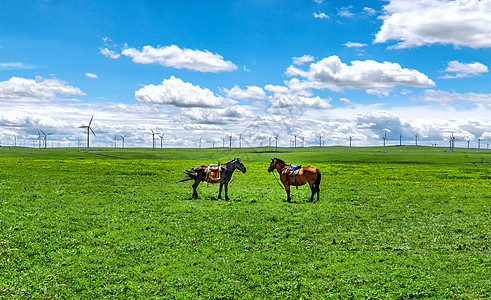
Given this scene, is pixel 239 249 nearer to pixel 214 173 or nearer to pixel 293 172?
pixel 214 173

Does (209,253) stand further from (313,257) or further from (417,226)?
(417,226)

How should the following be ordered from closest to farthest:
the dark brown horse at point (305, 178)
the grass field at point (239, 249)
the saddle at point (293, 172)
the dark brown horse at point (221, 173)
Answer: the grass field at point (239, 249), the dark brown horse at point (305, 178), the saddle at point (293, 172), the dark brown horse at point (221, 173)

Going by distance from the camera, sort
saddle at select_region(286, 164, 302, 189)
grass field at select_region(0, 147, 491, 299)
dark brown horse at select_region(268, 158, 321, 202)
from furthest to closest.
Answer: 1. saddle at select_region(286, 164, 302, 189)
2. dark brown horse at select_region(268, 158, 321, 202)
3. grass field at select_region(0, 147, 491, 299)

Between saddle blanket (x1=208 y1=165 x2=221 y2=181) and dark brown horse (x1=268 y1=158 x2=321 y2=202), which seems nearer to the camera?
dark brown horse (x1=268 y1=158 x2=321 y2=202)

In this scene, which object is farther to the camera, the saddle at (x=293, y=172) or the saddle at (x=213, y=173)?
the saddle at (x=213, y=173)

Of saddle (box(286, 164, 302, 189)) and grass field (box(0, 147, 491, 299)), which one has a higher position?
saddle (box(286, 164, 302, 189))

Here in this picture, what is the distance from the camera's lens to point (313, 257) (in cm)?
1497

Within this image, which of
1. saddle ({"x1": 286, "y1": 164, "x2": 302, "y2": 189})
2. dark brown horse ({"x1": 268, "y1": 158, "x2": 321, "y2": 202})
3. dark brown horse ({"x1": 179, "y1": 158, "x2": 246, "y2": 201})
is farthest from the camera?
dark brown horse ({"x1": 179, "y1": 158, "x2": 246, "y2": 201})

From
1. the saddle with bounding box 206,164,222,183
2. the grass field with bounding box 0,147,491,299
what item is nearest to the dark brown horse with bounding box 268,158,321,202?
the grass field with bounding box 0,147,491,299

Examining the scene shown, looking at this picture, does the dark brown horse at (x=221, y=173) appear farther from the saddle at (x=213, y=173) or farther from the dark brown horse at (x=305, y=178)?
the dark brown horse at (x=305, y=178)

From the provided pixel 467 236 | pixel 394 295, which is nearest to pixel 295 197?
pixel 467 236

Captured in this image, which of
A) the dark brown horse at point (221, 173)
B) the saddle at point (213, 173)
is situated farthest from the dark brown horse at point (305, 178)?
the saddle at point (213, 173)

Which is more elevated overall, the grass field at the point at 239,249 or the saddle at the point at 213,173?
the saddle at the point at 213,173

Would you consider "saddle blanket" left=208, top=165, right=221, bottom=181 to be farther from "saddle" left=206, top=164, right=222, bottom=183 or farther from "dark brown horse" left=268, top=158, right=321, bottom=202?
"dark brown horse" left=268, top=158, right=321, bottom=202
